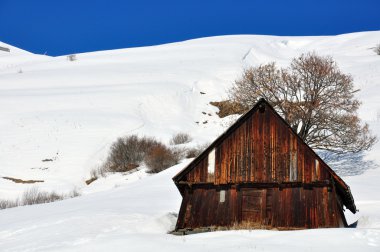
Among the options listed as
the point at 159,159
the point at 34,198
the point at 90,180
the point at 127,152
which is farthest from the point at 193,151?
the point at 34,198

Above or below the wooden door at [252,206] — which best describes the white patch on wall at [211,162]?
above

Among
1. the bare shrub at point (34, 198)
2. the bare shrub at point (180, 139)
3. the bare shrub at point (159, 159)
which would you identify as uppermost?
the bare shrub at point (180, 139)

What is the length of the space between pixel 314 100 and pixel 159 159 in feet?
48.8

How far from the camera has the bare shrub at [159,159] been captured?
41.3 m

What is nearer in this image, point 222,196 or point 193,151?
point 222,196

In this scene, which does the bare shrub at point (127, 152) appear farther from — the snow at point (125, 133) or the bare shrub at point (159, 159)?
the bare shrub at point (159, 159)

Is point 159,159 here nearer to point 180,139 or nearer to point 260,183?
point 180,139

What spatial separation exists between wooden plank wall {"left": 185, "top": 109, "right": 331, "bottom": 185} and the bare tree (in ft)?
39.0

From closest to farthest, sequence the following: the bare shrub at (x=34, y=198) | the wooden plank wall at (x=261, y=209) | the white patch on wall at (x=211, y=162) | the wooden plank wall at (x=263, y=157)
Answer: the wooden plank wall at (x=261, y=209), the wooden plank wall at (x=263, y=157), the white patch on wall at (x=211, y=162), the bare shrub at (x=34, y=198)

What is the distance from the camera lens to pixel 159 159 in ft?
136

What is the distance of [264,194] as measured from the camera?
1944 cm

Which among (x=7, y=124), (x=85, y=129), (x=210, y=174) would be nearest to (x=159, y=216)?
(x=210, y=174)

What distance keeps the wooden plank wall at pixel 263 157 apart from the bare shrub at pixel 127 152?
22.7m

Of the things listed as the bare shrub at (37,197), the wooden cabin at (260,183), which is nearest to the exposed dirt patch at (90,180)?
the bare shrub at (37,197)
